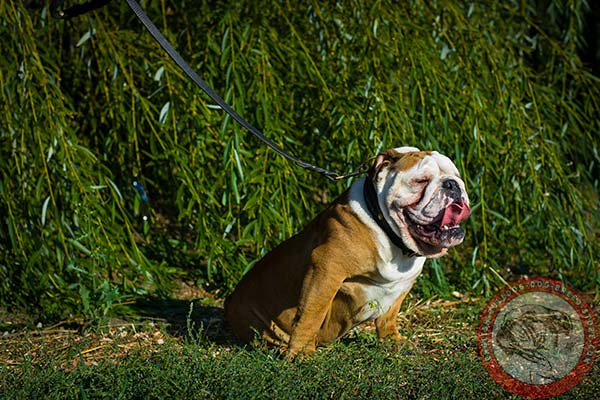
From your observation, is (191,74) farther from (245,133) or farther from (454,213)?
(454,213)

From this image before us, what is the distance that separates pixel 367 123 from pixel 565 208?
53.3 inches

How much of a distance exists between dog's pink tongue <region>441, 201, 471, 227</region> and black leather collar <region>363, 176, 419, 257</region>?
0.61 ft

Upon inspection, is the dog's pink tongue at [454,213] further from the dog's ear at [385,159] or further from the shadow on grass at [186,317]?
the shadow on grass at [186,317]

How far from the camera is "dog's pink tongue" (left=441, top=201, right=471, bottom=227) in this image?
3178mm

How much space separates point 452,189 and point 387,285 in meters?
0.49

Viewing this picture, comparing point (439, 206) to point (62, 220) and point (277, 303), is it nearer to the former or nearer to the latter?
point (277, 303)

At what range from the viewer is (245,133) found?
4.91 metres

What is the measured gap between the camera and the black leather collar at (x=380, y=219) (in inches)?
129

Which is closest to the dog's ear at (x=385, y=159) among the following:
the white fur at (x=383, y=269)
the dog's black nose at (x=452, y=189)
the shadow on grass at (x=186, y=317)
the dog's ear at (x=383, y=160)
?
the dog's ear at (x=383, y=160)

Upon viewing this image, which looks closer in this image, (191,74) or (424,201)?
(424,201)

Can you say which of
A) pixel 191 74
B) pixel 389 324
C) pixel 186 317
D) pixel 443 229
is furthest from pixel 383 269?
pixel 186 317

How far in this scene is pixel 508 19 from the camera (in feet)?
18.2

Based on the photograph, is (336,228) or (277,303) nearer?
(336,228)

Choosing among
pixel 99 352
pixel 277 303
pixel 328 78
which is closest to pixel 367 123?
pixel 328 78
